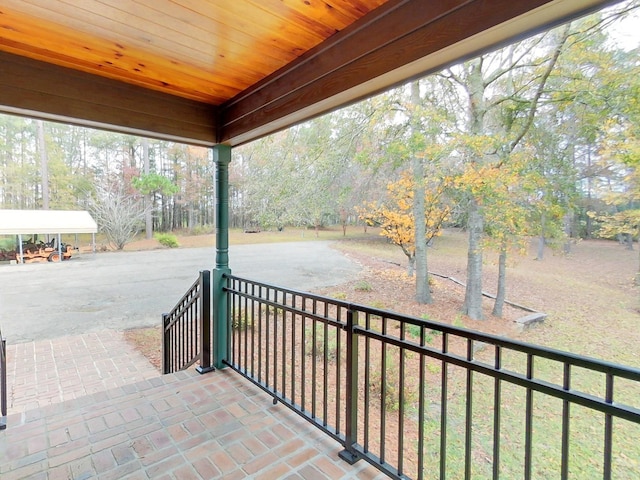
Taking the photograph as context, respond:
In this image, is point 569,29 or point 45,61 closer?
point 45,61

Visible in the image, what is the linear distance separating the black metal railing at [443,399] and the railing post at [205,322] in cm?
17

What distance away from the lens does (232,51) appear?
5.79 ft

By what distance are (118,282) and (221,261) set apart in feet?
22.8

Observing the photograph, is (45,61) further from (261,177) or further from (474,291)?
(474,291)

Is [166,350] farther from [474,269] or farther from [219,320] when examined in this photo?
[474,269]

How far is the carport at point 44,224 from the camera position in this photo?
9.88m

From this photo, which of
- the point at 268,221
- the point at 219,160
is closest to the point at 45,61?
the point at 219,160

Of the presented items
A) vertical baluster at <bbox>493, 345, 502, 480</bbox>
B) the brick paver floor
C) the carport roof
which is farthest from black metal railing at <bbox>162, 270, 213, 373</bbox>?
the carport roof

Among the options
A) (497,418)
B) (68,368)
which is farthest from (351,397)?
(68,368)

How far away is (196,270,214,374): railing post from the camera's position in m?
2.70

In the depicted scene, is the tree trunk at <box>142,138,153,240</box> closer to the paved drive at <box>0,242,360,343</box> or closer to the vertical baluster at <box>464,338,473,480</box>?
the paved drive at <box>0,242,360,343</box>

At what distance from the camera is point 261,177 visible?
26.6 feet

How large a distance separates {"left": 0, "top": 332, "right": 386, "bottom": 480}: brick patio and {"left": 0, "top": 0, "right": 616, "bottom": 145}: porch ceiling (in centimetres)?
193

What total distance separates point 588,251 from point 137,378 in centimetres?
766
